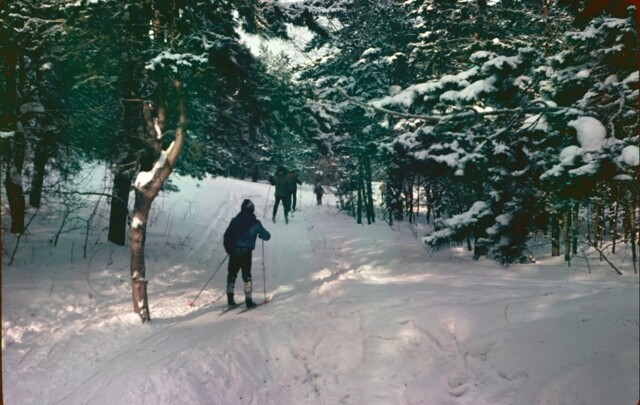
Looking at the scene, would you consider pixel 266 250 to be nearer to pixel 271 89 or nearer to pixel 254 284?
pixel 254 284

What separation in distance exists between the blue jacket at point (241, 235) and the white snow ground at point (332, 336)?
1.26 m

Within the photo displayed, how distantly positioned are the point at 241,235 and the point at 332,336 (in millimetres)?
2902

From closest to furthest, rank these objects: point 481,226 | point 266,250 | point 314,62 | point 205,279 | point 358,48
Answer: point 481,226 → point 205,279 → point 266,250 → point 358,48 → point 314,62

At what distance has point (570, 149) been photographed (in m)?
3.95

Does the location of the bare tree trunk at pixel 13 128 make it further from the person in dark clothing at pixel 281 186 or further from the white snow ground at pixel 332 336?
the person in dark clothing at pixel 281 186

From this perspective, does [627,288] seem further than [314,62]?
No

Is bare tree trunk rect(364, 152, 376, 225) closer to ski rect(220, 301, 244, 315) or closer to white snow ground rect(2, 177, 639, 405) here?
white snow ground rect(2, 177, 639, 405)

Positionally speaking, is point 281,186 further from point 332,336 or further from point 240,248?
point 332,336

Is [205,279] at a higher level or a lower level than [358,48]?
lower

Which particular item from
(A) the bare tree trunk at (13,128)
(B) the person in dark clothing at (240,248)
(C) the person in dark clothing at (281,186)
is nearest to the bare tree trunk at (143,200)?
(B) the person in dark clothing at (240,248)

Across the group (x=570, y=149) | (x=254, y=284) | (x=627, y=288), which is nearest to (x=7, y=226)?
(x=254, y=284)

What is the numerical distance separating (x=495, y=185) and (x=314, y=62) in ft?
38.1

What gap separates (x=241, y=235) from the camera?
27.3ft

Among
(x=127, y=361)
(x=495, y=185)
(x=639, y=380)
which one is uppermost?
(x=495, y=185)
